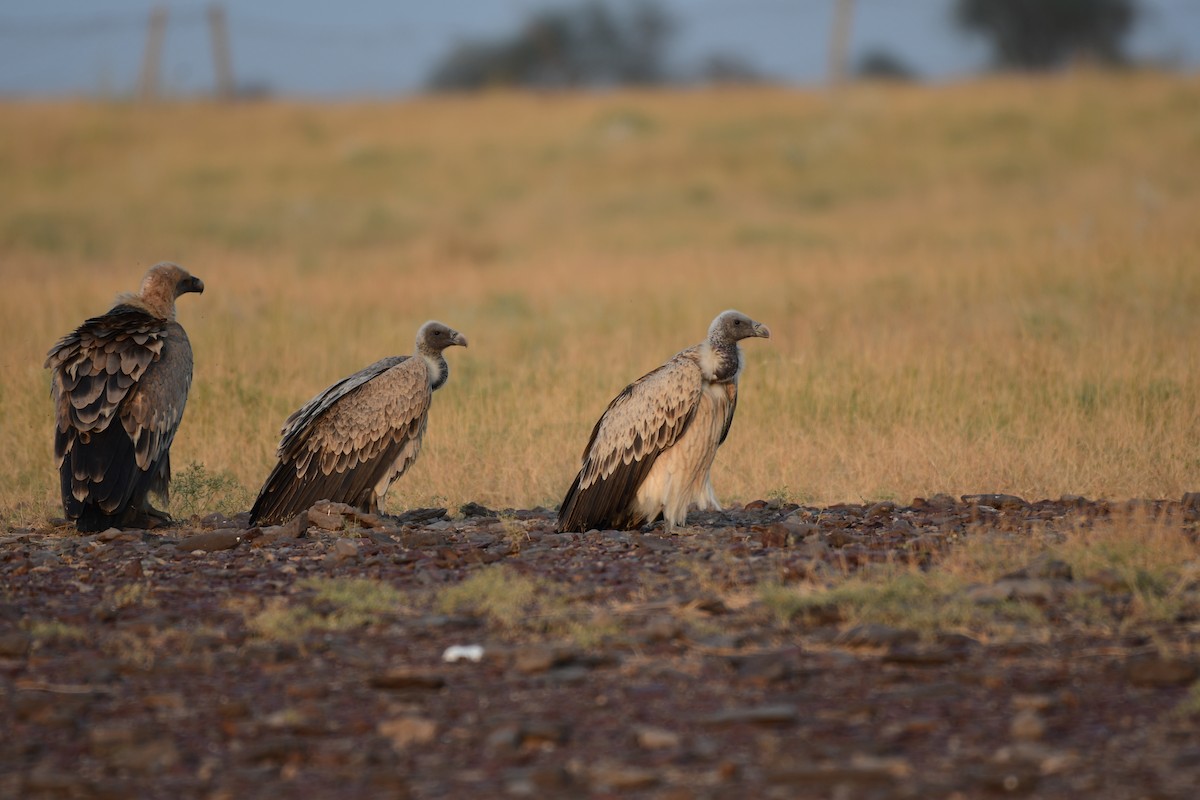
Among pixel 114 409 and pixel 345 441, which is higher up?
Result: pixel 114 409

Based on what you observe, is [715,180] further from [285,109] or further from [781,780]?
[781,780]

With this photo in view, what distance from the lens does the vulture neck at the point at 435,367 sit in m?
9.65

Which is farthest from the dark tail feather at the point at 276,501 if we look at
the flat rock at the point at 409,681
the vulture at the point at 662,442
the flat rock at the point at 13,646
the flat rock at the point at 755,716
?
the flat rock at the point at 755,716

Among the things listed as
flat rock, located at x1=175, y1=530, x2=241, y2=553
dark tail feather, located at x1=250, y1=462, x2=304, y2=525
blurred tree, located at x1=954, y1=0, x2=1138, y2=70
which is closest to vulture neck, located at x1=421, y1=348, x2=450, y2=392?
dark tail feather, located at x1=250, y1=462, x2=304, y2=525

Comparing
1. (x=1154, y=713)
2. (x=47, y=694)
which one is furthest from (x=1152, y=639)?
(x=47, y=694)

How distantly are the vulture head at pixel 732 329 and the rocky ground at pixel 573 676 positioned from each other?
142cm

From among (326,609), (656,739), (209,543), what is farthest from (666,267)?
(656,739)

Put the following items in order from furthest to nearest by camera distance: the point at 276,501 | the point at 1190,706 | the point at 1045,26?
1. the point at 1045,26
2. the point at 276,501
3. the point at 1190,706

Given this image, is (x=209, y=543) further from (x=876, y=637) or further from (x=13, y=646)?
(x=876, y=637)

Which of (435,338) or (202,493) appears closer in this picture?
(435,338)

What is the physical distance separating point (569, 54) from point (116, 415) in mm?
53581

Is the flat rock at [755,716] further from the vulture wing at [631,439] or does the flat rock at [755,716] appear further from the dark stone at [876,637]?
the vulture wing at [631,439]

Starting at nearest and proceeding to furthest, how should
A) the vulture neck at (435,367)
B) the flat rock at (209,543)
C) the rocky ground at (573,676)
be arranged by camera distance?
the rocky ground at (573,676), the flat rock at (209,543), the vulture neck at (435,367)

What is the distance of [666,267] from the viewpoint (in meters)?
20.5
